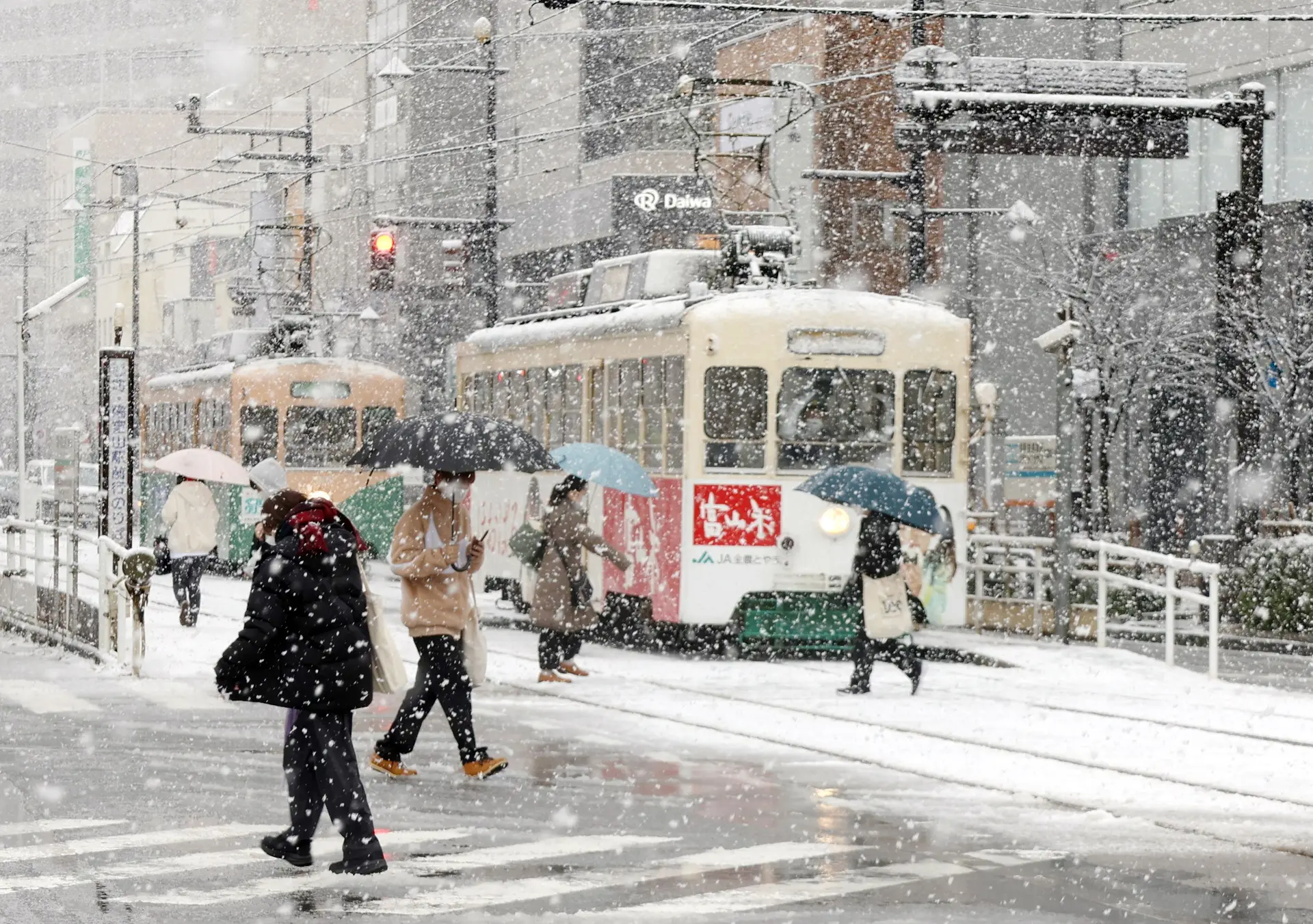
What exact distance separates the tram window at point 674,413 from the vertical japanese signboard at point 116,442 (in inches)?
194

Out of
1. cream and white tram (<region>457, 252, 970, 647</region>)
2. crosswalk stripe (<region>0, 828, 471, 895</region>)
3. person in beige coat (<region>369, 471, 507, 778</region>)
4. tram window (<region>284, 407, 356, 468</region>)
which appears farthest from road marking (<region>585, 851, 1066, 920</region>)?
tram window (<region>284, 407, 356, 468</region>)

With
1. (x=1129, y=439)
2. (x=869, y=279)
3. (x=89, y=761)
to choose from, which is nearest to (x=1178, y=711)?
(x=89, y=761)

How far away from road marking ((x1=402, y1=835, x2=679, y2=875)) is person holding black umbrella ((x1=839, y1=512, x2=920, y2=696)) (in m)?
6.16

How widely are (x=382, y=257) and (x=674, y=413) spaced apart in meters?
11.5

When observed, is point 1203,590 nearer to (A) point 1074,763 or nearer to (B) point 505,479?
(B) point 505,479

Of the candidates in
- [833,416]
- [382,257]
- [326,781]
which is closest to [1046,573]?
[833,416]

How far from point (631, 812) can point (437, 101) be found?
162 ft

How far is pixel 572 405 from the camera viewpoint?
21594 mm

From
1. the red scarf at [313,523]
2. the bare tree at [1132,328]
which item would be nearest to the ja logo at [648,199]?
the bare tree at [1132,328]

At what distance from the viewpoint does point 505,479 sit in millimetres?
23562

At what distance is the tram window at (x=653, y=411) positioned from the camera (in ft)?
64.1

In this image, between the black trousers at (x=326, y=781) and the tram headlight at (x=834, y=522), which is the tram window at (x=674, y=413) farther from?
the black trousers at (x=326, y=781)

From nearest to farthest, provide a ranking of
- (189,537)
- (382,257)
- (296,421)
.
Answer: (189,537), (382,257), (296,421)

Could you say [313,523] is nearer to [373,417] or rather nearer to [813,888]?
[813,888]
